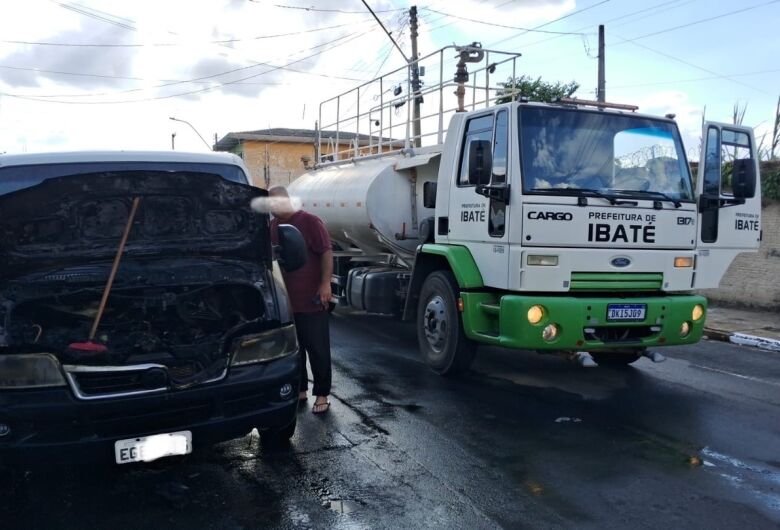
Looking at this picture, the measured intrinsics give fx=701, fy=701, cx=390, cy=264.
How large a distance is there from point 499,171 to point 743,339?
5.70 m

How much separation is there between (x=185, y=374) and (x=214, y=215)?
1263 mm

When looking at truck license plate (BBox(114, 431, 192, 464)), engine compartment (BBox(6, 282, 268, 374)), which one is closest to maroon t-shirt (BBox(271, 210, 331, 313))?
engine compartment (BBox(6, 282, 268, 374))

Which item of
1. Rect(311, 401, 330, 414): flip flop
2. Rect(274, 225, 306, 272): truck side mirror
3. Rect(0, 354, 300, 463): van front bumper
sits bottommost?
Rect(311, 401, 330, 414): flip flop

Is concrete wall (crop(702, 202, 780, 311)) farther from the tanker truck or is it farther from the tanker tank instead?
the tanker tank

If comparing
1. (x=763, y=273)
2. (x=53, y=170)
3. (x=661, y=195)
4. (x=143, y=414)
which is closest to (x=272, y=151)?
(x=763, y=273)

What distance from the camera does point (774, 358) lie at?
29.1ft

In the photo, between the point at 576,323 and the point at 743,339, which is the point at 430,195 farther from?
the point at 743,339

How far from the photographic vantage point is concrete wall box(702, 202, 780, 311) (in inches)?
485

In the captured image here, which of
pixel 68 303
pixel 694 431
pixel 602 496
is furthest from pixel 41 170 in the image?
pixel 694 431

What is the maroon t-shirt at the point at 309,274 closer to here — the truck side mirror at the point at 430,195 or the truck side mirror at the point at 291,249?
the truck side mirror at the point at 291,249

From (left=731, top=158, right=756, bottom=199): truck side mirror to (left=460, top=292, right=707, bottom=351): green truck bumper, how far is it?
3.55 ft

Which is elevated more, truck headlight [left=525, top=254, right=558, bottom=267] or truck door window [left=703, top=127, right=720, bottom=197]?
truck door window [left=703, top=127, right=720, bottom=197]

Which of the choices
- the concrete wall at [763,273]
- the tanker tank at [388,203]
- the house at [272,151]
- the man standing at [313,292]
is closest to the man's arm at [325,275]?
the man standing at [313,292]

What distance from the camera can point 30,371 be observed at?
3.73 m
